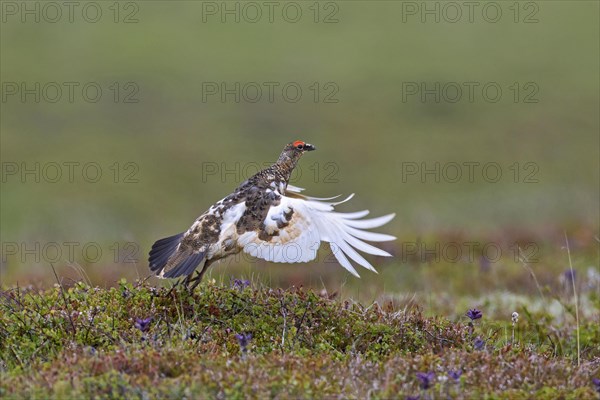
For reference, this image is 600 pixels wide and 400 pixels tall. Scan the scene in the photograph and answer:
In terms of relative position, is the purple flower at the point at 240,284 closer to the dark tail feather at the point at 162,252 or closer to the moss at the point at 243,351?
the moss at the point at 243,351

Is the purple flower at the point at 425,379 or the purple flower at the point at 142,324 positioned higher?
the purple flower at the point at 142,324

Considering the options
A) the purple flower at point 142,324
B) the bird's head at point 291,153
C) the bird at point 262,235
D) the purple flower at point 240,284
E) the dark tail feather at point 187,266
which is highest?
the bird's head at point 291,153

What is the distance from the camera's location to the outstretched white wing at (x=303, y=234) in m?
7.11

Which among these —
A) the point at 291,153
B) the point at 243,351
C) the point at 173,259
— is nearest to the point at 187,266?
the point at 173,259

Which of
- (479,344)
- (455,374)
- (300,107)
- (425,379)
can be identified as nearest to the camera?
(425,379)

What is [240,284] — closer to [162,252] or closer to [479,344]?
[162,252]

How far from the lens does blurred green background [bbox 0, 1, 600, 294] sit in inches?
1428

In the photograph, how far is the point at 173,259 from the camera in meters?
7.27

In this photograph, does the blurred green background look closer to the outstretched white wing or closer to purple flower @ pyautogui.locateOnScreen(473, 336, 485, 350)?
the outstretched white wing

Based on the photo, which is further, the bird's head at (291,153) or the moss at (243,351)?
the bird's head at (291,153)

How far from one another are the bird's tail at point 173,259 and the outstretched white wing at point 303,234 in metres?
0.38

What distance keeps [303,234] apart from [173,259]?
Result: 981mm

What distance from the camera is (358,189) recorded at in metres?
37.5

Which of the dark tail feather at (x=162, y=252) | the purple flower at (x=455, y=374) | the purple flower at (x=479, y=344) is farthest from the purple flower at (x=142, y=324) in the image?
the purple flower at (x=479, y=344)
